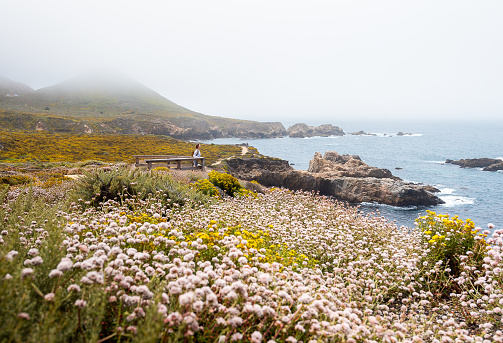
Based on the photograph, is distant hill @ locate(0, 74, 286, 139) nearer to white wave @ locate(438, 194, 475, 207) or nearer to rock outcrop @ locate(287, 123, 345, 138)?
rock outcrop @ locate(287, 123, 345, 138)

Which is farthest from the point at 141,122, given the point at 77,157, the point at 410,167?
the point at 410,167

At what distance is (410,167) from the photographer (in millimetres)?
64000

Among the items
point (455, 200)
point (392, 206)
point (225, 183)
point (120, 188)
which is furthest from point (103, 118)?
point (455, 200)

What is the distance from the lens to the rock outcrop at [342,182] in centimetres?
3594

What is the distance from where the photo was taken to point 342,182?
3900 cm

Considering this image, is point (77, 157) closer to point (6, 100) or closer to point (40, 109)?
point (40, 109)

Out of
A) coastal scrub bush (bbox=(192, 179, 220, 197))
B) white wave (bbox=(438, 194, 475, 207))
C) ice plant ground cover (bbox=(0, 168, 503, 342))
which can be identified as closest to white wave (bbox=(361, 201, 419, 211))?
white wave (bbox=(438, 194, 475, 207))

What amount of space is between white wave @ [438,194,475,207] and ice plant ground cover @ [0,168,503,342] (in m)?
37.6

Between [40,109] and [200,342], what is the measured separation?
441ft

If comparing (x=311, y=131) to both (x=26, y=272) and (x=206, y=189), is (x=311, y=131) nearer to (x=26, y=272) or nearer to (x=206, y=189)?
(x=206, y=189)

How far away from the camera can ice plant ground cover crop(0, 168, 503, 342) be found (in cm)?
205

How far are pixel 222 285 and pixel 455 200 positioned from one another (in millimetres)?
46063

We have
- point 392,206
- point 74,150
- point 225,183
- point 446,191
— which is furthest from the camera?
point 74,150

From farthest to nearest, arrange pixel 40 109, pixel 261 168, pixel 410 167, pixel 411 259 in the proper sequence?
pixel 40 109, pixel 410 167, pixel 261 168, pixel 411 259
